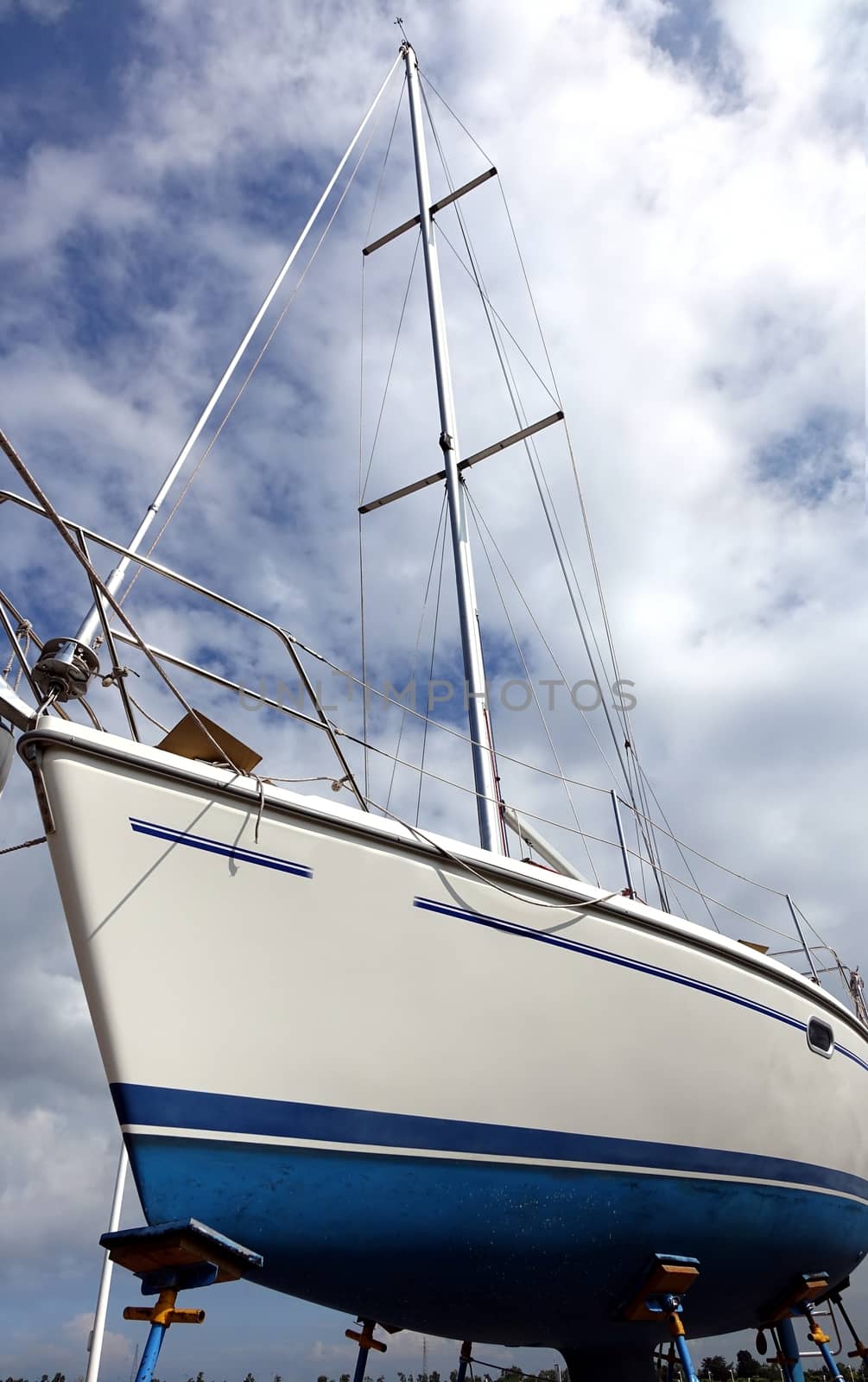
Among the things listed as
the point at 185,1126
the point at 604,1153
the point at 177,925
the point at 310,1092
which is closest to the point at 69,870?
the point at 177,925

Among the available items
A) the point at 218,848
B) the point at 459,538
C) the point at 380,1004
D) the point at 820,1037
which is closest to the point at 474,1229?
the point at 380,1004

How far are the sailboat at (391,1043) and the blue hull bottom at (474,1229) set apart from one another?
16 mm

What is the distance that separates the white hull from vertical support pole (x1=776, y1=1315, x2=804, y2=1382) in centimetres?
243

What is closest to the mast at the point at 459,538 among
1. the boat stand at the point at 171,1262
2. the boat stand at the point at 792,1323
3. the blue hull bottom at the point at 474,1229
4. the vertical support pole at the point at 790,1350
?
the blue hull bottom at the point at 474,1229

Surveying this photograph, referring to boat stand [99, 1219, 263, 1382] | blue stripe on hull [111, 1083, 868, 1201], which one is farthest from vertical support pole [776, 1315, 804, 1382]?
boat stand [99, 1219, 263, 1382]

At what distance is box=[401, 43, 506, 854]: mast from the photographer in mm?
6742

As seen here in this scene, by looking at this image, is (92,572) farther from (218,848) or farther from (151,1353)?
(151,1353)

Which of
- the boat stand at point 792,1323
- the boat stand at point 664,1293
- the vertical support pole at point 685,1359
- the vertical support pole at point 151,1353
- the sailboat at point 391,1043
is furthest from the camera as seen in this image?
the boat stand at point 792,1323

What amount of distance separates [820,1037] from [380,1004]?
4.14 meters

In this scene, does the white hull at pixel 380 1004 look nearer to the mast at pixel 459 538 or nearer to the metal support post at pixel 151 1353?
the metal support post at pixel 151 1353

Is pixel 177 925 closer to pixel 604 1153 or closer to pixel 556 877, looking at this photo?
pixel 556 877

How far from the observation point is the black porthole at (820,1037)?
6523mm

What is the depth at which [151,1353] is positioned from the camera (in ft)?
11.4

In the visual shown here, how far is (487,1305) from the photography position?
5.08 meters
